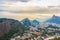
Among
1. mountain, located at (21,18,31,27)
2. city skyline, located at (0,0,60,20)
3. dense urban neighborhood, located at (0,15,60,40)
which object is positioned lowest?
dense urban neighborhood, located at (0,15,60,40)

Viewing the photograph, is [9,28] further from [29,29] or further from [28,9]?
[28,9]

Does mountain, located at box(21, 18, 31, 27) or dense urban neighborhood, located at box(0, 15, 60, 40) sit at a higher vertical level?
mountain, located at box(21, 18, 31, 27)

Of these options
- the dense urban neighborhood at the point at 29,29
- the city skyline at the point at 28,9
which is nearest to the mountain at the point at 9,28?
the dense urban neighborhood at the point at 29,29

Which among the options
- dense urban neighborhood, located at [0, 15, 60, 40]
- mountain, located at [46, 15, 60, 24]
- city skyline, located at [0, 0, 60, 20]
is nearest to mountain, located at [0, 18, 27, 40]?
dense urban neighborhood, located at [0, 15, 60, 40]

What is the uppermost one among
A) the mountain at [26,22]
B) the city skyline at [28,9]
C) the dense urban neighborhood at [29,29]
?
the city skyline at [28,9]

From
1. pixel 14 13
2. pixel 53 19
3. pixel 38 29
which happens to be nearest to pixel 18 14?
pixel 14 13

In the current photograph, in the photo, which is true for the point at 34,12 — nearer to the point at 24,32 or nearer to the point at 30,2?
the point at 30,2

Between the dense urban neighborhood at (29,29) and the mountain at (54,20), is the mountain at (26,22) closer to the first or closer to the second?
the dense urban neighborhood at (29,29)

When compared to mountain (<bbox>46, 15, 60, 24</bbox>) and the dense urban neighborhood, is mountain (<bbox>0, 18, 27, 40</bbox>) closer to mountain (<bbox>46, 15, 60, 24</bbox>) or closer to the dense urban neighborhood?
the dense urban neighborhood

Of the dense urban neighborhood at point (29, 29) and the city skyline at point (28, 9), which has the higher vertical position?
the city skyline at point (28, 9)

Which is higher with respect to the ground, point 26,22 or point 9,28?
point 26,22

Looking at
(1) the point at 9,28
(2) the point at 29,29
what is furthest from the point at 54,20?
(1) the point at 9,28
